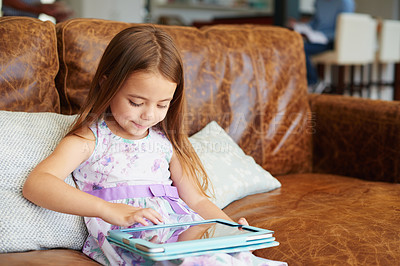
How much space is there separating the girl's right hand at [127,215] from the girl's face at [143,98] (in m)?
0.24

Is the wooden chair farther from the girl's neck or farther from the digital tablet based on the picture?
the digital tablet

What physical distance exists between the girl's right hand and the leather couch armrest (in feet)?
3.76

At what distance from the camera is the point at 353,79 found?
5555 mm

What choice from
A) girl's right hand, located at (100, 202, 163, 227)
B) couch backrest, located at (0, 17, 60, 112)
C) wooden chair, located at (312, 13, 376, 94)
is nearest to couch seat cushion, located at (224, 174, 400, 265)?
girl's right hand, located at (100, 202, 163, 227)

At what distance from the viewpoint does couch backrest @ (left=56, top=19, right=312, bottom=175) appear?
163 cm

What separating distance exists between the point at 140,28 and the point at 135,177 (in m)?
0.39

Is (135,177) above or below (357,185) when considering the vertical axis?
above

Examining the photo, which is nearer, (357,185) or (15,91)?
(15,91)

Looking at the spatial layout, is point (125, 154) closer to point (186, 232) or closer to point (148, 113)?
point (148, 113)

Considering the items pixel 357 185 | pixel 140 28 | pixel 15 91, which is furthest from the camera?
pixel 357 185

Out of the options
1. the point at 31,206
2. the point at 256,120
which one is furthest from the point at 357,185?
the point at 31,206

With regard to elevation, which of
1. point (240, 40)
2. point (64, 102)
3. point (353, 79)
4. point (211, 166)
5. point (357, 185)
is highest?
point (240, 40)

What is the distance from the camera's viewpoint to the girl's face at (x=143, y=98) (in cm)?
122

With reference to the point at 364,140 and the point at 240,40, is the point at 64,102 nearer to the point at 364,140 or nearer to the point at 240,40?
the point at 240,40
